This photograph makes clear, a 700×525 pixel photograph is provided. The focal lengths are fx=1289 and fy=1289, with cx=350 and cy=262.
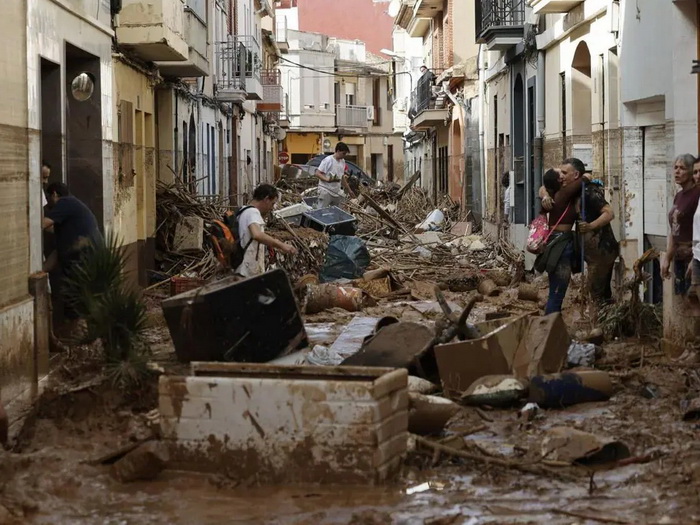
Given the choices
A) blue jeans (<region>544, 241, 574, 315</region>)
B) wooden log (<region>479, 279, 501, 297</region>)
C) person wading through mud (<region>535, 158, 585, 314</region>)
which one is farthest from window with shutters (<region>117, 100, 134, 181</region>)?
blue jeans (<region>544, 241, 574, 315</region>)

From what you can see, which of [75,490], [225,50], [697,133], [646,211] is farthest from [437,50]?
[75,490]

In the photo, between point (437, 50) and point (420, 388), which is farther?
point (437, 50)

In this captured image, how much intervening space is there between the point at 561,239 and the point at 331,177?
44.1 feet

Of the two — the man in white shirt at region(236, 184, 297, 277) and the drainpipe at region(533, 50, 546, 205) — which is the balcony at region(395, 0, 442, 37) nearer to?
the drainpipe at region(533, 50, 546, 205)

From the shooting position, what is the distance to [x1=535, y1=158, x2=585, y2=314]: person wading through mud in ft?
41.4

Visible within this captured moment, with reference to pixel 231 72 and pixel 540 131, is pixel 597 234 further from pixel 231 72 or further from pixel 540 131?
pixel 231 72

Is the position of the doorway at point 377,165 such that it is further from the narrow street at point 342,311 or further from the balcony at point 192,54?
the balcony at point 192,54

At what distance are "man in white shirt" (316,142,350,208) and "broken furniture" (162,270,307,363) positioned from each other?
50.0ft

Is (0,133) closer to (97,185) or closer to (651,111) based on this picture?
→ (97,185)

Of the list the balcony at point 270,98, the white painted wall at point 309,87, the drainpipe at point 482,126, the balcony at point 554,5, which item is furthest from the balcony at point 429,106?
the white painted wall at point 309,87

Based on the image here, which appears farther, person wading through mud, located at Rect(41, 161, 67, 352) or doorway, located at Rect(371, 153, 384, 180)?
doorway, located at Rect(371, 153, 384, 180)

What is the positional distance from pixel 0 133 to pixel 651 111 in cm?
744

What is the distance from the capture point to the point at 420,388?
9703 millimetres

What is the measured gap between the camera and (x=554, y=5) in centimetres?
1919
